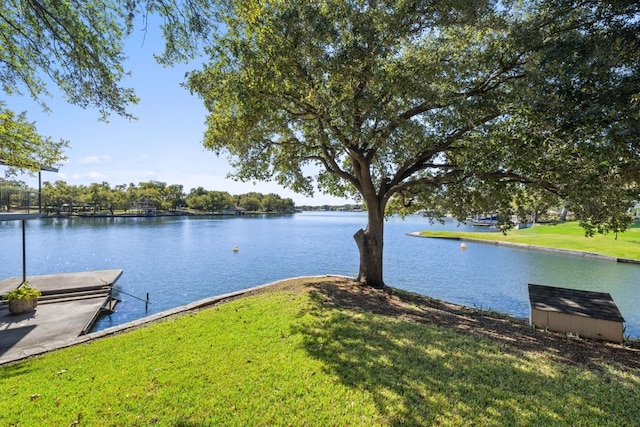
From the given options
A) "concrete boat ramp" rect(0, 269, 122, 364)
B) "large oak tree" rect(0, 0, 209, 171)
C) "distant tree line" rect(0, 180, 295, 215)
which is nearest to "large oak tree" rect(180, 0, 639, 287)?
"large oak tree" rect(0, 0, 209, 171)

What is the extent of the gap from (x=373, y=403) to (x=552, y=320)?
586 cm

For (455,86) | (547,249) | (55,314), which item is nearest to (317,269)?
(55,314)

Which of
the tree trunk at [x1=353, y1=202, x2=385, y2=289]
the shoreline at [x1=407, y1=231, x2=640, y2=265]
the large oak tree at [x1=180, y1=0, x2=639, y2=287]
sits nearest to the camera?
the large oak tree at [x1=180, y1=0, x2=639, y2=287]

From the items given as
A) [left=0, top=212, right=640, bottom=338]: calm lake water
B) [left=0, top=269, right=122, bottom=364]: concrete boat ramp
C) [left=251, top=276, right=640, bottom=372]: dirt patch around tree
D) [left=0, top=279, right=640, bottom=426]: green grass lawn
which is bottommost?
[left=0, top=212, right=640, bottom=338]: calm lake water

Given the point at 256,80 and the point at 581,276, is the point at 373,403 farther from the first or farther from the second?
the point at 581,276

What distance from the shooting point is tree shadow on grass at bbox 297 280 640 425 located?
3.28 metres

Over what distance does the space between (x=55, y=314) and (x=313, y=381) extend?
Answer: 31.2 feet

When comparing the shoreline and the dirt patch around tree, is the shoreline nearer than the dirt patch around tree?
No

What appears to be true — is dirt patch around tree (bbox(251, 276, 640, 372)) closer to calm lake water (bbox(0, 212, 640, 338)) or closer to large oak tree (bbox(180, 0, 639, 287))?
large oak tree (bbox(180, 0, 639, 287))

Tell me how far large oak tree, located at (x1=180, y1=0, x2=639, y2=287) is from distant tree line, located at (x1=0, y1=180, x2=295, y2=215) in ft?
205

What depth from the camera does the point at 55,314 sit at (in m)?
9.25

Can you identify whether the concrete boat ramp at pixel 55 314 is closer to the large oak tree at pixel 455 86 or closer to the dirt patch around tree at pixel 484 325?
the dirt patch around tree at pixel 484 325

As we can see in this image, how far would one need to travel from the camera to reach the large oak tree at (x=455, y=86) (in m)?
4.47

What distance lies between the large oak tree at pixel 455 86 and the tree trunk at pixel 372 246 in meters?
1.35
